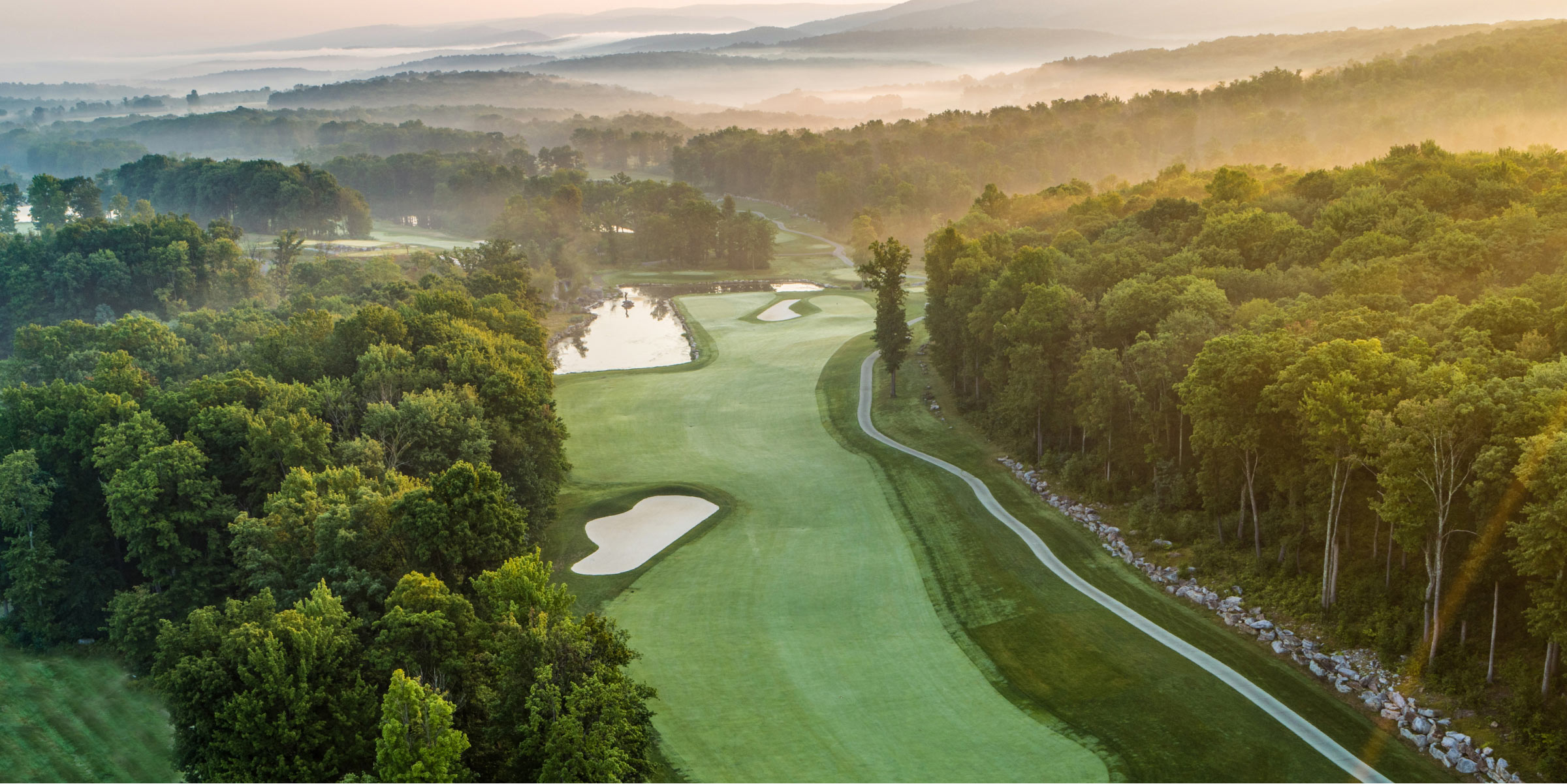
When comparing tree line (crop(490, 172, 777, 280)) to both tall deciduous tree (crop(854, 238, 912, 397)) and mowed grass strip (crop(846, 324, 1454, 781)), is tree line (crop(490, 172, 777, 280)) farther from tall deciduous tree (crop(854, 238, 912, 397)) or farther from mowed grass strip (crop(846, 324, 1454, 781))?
mowed grass strip (crop(846, 324, 1454, 781))

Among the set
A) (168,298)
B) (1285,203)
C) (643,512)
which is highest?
(1285,203)

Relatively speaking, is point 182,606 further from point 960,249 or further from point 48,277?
point 48,277

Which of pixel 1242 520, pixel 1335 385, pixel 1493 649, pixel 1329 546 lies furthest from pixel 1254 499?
pixel 1493 649

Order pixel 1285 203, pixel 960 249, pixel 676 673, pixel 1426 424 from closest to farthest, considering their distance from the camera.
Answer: pixel 1426 424 → pixel 676 673 → pixel 1285 203 → pixel 960 249

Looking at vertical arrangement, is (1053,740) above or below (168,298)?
below

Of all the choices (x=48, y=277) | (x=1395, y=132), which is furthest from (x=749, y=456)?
(x=1395, y=132)

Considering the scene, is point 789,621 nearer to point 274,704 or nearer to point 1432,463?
point 274,704
